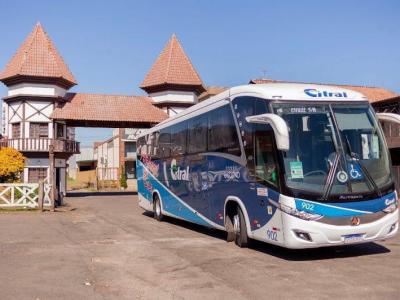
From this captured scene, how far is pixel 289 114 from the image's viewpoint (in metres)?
9.12

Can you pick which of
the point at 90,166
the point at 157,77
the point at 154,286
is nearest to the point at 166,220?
the point at 154,286

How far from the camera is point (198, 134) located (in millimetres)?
12961

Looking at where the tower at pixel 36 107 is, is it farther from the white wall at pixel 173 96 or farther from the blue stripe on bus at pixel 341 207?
the blue stripe on bus at pixel 341 207

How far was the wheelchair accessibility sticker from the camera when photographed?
29.0 ft

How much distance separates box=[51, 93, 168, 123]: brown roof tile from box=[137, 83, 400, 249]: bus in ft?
72.2

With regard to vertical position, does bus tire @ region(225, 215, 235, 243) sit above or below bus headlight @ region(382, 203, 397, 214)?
below

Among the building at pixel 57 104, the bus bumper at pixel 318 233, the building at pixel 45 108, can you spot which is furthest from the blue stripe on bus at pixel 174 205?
the building at pixel 45 108

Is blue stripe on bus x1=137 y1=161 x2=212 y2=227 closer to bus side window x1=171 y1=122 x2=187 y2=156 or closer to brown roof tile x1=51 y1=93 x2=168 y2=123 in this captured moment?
bus side window x1=171 y1=122 x2=187 y2=156

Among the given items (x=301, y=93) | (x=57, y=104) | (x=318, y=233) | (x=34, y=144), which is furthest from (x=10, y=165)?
(x=318, y=233)

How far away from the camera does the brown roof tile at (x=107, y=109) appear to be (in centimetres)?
3184

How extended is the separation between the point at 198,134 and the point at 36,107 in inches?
940

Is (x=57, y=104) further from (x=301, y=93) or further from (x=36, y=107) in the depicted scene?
(x=301, y=93)

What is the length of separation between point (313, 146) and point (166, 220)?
9.78 meters

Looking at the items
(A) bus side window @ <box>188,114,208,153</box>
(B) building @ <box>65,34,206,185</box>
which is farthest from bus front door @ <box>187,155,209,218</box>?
(B) building @ <box>65,34,206,185</box>
